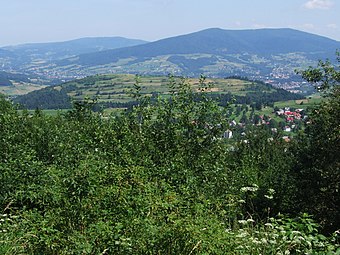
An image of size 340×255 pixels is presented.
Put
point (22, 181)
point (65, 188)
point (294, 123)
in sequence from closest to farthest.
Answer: point (65, 188), point (22, 181), point (294, 123)

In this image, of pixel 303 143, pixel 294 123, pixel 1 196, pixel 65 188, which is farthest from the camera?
pixel 294 123

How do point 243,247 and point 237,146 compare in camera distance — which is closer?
point 243,247

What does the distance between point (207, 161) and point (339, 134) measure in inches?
225

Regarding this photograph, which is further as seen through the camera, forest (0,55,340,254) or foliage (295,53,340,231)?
foliage (295,53,340,231)

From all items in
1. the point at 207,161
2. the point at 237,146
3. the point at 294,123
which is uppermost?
the point at 207,161

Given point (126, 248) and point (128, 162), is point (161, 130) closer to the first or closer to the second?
point (128, 162)

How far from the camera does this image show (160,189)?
9102 mm

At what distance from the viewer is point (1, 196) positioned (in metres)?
11.2

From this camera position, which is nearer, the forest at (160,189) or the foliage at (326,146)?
the forest at (160,189)

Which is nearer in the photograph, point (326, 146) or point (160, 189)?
point (160, 189)

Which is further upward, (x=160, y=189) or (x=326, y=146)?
(x=160, y=189)

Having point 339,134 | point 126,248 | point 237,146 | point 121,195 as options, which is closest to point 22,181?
point 121,195

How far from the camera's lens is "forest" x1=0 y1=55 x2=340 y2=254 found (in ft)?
19.4

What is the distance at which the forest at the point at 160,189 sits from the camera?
5.91 meters
